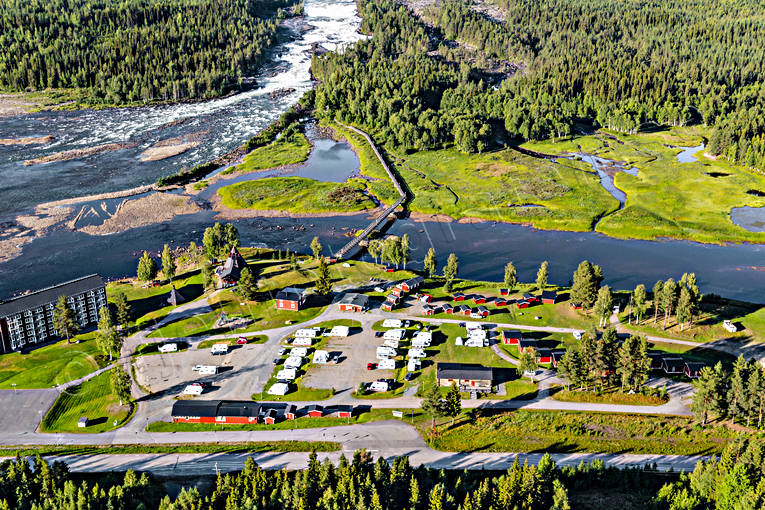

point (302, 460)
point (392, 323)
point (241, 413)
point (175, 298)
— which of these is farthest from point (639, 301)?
point (175, 298)

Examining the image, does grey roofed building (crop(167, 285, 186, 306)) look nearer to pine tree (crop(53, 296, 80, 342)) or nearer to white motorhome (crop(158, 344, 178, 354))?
white motorhome (crop(158, 344, 178, 354))

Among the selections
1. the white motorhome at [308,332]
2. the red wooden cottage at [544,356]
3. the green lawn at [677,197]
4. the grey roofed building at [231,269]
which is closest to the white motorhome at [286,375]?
the white motorhome at [308,332]

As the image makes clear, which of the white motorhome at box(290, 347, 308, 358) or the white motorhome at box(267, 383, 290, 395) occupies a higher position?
the white motorhome at box(290, 347, 308, 358)

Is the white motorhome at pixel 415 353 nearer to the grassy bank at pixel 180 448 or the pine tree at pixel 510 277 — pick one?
the grassy bank at pixel 180 448

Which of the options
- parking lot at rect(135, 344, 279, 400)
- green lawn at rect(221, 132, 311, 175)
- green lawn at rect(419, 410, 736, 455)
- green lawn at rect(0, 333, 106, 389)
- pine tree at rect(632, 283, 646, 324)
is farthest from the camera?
green lawn at rect(221, 132, 311, 175)

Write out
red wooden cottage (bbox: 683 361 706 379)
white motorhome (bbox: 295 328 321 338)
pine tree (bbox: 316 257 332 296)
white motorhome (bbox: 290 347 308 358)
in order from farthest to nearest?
pine tree (bbox: 316 257 332 296), white motorhome (bbox: 295 328 321 338), white motorhome (bbox: 290 347 308 358), red wooden cottage (bbox: 683 361 706 379)

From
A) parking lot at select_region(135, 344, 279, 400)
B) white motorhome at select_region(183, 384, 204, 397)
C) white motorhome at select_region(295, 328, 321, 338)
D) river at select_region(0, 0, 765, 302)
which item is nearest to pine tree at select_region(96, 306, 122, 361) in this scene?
parking lot at select_region(135, 344, 279, 400)

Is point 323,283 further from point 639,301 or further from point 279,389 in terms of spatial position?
point 639,301
